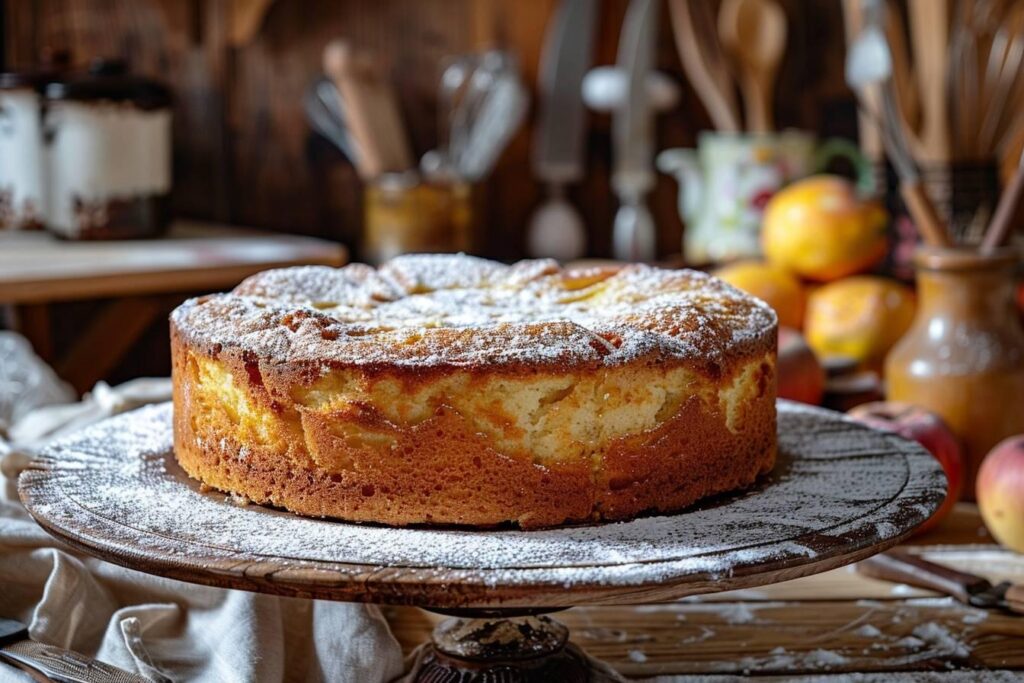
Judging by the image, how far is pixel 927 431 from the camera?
1118mm

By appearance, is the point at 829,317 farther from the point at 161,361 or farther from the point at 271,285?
the point at 161,361

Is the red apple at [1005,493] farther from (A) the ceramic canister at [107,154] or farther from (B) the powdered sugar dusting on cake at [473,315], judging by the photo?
(A) the ceramic canister at [107,154]

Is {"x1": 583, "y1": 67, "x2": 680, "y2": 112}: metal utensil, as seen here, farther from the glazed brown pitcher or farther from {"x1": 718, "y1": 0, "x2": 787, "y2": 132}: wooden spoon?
the glazed brown pitcher

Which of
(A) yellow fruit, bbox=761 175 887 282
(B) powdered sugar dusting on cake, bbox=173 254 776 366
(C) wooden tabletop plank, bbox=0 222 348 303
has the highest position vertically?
(B) powdered sugar dusting on cake, bbox=173 254 776 366

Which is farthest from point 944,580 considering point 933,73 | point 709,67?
point 709,67

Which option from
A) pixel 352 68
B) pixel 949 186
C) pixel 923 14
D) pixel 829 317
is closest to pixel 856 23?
pixel 923 14

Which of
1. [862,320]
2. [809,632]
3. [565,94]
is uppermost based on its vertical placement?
[565,94]

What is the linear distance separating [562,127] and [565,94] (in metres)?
0.07

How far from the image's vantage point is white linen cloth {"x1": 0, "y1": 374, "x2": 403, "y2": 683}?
0.82 m

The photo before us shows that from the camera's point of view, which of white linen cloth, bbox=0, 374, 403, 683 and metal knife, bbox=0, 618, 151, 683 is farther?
white linen cloth, bbox=0, 374, 403, 683

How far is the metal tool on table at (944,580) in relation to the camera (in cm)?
94

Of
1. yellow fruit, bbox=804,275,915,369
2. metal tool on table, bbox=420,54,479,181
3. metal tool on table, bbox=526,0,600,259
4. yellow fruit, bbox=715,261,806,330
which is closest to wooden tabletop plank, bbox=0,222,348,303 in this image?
metal tool on table, bbox=420,54,479,181

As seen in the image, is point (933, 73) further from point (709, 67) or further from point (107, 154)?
point (107, 154)

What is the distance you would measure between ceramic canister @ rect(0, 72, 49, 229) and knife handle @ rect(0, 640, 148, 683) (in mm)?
1342
